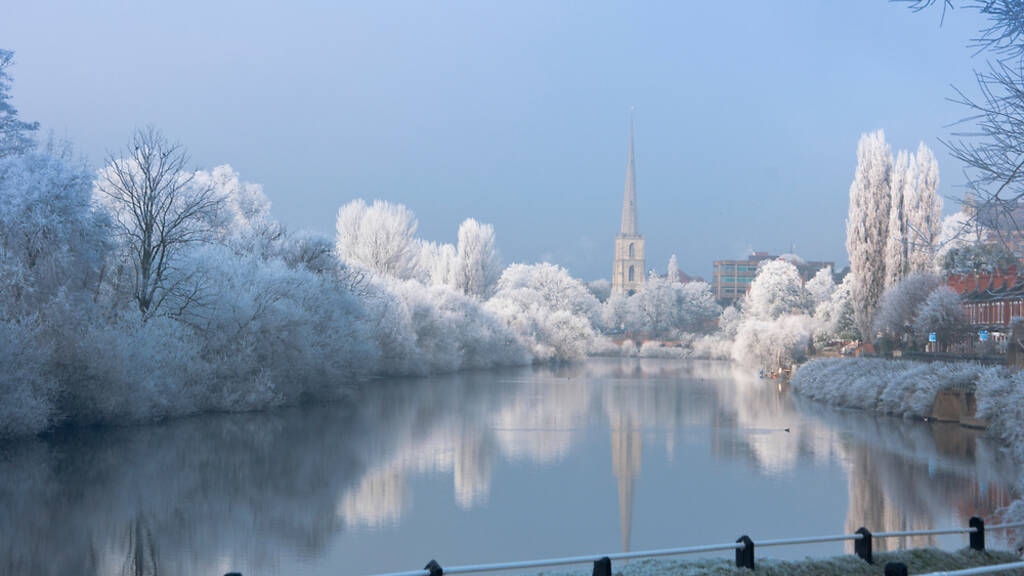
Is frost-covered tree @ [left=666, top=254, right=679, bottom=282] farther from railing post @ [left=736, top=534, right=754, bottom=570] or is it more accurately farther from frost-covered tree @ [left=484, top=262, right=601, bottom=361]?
railing post @ [left=736, top=534, right=754, bottom=570]

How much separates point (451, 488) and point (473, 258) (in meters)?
50.7

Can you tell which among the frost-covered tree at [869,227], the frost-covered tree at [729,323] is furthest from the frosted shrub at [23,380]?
the frost-covered tree at [729,323]

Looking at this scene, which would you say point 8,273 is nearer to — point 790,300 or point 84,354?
point 84,354

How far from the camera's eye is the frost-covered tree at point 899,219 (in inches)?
1323

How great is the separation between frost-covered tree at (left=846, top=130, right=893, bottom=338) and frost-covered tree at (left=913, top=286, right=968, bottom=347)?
5.16 meters

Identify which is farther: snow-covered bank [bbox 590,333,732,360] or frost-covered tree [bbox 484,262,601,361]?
snow-covered bank [bbox 590,333,732,360]

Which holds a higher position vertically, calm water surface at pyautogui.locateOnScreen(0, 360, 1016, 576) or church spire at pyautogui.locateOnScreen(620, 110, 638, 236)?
church spire at pyautogui.locateOnScreen(620, 110, 638, 236)

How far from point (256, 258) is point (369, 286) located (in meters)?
12.4

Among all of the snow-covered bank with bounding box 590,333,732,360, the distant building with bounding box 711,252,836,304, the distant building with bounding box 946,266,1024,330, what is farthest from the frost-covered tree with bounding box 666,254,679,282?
the distant building with bounding box 946,266,1024,330

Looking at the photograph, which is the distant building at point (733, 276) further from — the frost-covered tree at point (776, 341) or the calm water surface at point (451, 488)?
the calm water surface at point (451, 488)

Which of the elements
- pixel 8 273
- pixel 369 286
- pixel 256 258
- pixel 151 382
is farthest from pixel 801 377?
pixel 8 273

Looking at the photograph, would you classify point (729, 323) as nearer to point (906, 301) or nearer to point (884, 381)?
point (906, 301)

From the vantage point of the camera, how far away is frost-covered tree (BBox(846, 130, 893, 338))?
114ft

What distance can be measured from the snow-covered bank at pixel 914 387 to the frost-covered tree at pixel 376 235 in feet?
88.9
